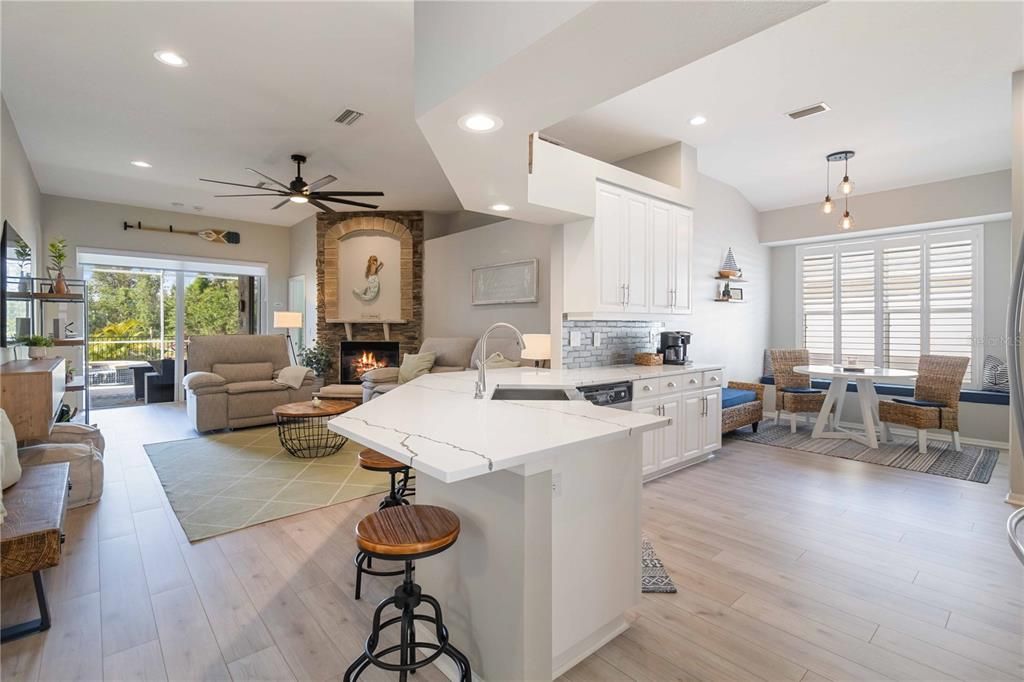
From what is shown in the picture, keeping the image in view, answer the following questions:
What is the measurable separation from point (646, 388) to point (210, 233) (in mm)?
7434

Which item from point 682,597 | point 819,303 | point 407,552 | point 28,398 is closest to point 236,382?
point 28,398

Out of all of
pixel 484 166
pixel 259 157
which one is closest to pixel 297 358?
pixel 259 157

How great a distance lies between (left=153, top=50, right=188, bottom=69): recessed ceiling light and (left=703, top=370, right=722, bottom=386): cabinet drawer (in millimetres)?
4657

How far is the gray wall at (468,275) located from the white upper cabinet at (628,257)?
90 cm

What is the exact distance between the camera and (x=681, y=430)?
4.16 m

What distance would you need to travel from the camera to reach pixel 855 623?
2.06 meters

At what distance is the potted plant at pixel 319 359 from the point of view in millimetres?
7230

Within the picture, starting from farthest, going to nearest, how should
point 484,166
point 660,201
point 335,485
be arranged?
point 660,201
point 335,485
point 484,166

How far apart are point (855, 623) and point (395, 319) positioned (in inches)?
254

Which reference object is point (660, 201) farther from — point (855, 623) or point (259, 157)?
point (259, 157)

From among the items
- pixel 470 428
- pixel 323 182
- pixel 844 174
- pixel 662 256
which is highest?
A: pixel 844 174

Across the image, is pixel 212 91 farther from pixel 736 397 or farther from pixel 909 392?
pixel 909 392

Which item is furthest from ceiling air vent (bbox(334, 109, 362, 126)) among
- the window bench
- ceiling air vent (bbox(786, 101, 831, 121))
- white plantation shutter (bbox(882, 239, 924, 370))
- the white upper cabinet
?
white plantation shutter (bbox(882, 239, 924, 370))

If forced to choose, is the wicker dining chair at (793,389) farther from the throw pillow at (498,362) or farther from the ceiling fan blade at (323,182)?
the ceiling fan blade at (323,182)
